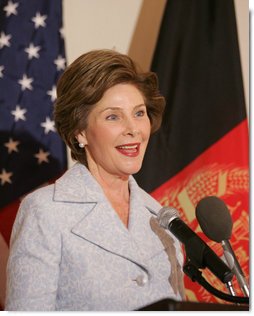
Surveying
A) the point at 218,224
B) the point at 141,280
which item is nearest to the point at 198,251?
the point at 218,224

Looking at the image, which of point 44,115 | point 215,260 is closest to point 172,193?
point 44,115

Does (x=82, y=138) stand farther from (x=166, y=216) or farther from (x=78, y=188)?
(x=166, y=216)

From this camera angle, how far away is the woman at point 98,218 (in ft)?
6.12

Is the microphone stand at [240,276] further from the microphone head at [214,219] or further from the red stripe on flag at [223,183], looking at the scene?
the red stripe on flag at [223,183]

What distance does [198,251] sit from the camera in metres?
1.65

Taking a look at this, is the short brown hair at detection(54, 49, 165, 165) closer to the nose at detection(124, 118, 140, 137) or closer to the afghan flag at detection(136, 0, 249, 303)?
the nose at detection(124, 118, 140, 137)

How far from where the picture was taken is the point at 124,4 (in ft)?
10.7

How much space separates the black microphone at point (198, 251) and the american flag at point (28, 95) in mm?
1136

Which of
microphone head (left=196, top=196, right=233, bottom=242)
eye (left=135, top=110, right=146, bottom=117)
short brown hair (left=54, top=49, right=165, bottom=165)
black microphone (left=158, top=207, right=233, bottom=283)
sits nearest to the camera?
black microphone (left=158, top=207, right=233, bottom=283)

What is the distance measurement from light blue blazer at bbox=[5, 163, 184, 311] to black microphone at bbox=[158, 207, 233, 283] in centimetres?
24

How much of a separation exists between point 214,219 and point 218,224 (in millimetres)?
21

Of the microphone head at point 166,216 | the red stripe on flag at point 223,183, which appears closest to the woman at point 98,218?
the microphone head at point 166,216

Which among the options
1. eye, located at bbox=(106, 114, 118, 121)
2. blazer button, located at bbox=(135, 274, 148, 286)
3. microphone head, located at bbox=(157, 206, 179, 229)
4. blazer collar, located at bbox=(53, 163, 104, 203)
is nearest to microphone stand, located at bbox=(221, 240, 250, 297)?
microphone head, located at bbox=(157, 206, 179, 229)

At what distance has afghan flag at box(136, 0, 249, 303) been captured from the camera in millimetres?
3066
